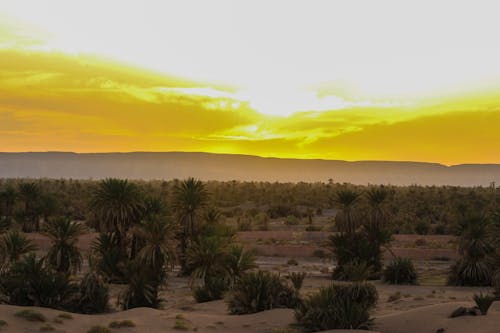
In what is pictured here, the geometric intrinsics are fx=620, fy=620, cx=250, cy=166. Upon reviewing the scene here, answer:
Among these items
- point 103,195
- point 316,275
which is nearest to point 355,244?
point 316,275

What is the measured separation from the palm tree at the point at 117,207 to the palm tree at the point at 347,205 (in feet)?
34.4

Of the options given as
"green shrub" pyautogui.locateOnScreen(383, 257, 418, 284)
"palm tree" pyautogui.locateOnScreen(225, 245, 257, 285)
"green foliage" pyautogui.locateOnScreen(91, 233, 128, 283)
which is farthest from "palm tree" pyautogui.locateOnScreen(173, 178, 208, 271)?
"green shrub" pyautogui.locateOnScreen(383, 257, 418, 284)

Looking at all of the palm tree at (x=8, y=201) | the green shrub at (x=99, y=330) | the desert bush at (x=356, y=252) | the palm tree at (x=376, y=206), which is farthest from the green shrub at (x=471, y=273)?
the palm tree at (x=8, y=201)

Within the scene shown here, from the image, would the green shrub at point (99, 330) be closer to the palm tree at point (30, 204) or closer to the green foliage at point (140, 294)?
the green foliage at point (140, 294)

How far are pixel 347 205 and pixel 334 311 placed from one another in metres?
15.8

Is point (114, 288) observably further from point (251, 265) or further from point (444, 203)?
point (444, 203)

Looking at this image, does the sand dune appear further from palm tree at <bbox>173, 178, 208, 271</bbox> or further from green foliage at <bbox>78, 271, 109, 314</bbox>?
palm tree at <bbox>173, 178, 208, 271</bbox>

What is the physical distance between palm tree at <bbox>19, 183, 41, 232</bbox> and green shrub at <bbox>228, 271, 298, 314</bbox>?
32.8m

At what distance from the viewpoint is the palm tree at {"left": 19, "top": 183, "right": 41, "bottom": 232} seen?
49.0 metres

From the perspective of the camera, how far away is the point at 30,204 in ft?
164

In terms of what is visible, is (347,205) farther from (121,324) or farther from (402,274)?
(121,324)

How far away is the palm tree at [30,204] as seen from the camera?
49.0 metres

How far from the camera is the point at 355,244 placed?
31203 millimetres

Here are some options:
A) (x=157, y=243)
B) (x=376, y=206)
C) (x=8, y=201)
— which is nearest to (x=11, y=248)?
(x=157, y=243)
